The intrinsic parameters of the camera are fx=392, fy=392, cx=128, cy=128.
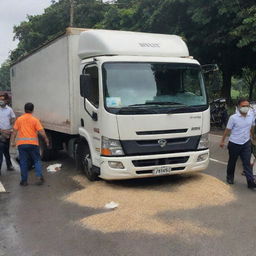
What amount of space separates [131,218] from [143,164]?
1.47 metres

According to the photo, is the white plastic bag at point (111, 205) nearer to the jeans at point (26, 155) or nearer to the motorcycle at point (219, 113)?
the jeans at point (26, 155)

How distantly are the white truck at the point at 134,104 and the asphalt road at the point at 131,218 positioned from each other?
19.1 inches

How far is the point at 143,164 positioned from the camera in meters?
6.93

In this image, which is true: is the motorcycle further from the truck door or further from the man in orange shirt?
the man in orange shirt

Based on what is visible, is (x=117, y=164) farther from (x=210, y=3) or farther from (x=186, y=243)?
(x=210, y=3)

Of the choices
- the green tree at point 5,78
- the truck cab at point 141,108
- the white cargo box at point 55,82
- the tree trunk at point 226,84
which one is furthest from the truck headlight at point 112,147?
the green tree at point 5,78

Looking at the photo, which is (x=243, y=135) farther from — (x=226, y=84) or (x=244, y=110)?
(x=226, y=84)

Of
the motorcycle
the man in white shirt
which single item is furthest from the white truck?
the motorcycle

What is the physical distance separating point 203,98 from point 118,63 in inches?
69.3

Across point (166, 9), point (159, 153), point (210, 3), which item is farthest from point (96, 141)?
point (166, 9)

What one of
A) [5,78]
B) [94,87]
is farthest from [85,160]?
[5,78]

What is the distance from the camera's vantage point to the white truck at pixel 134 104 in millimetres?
6793

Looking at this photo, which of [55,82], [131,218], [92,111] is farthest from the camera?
[55,82]

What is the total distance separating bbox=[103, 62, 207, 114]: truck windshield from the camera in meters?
6.81
